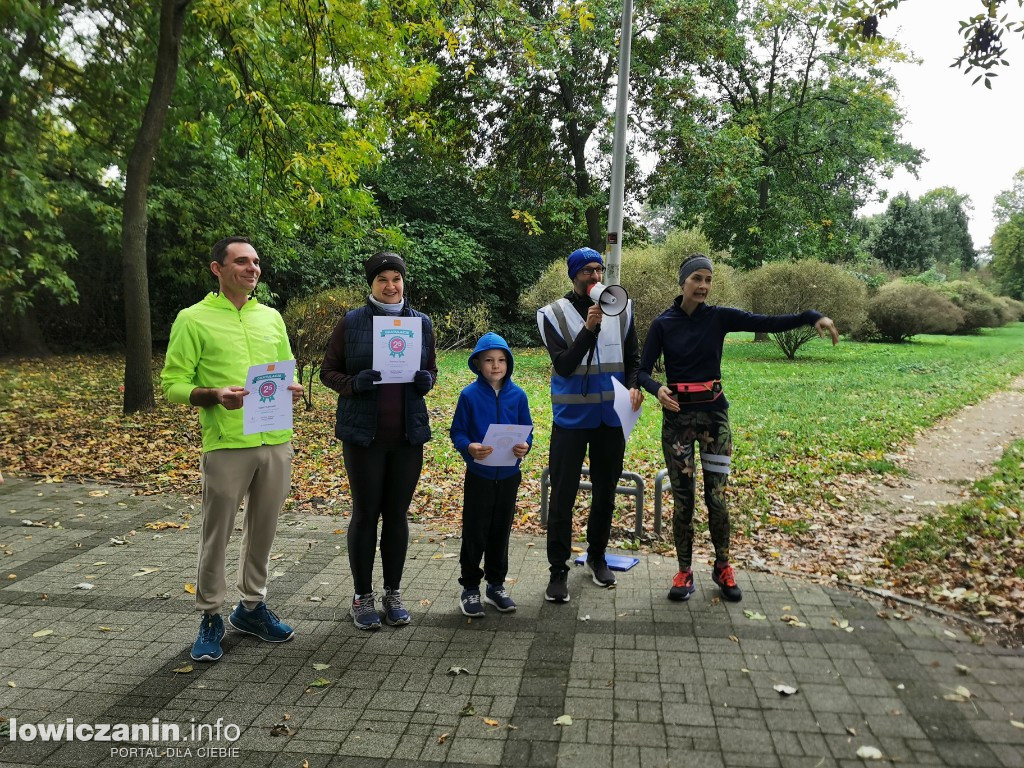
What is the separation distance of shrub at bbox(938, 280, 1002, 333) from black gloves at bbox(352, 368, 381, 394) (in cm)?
3881

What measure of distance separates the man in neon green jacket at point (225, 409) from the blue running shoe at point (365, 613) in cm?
67

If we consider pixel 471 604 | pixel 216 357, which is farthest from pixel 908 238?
pixel 216 357

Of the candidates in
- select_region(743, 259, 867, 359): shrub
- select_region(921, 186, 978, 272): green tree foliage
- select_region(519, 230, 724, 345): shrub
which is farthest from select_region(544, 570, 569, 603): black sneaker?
select_region(921, 186, 978, 272): green tree foliage

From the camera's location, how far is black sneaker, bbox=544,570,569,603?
15.5ft

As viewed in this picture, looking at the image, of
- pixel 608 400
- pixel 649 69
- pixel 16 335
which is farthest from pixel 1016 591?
pixel 16 335

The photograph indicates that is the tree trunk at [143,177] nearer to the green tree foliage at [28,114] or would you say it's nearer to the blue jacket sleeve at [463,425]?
the green tree foliage at [28,114]

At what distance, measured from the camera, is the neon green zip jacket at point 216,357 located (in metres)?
3.71

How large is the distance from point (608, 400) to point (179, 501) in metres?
5.01

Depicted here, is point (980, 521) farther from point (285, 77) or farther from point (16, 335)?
point (16, 335)

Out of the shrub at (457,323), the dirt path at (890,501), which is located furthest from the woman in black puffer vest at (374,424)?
the shrub at (457,323)

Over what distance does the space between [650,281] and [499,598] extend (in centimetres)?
1494

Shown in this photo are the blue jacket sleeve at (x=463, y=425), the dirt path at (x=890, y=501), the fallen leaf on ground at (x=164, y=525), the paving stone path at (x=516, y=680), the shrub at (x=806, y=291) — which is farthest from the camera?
the shrub at (x=806, y=291)

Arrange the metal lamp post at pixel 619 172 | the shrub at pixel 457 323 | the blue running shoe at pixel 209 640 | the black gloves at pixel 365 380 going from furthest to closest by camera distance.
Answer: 1. the shrub at pixel 457 323
2. the metal lamp post at pixel 619 172
3. the black gloves at pixel 365 380
4. the blue running shoe at pixel 209 640

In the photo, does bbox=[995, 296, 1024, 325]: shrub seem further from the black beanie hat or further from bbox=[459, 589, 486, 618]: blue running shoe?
the black beanie hat
